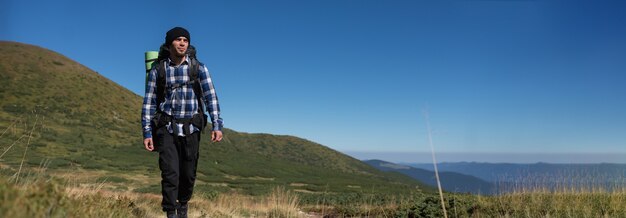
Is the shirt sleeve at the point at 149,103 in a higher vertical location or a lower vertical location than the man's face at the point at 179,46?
lower

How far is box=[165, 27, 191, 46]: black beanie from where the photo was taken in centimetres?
552

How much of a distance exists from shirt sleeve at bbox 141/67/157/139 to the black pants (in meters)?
0.16

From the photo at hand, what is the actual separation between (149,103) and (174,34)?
883mm

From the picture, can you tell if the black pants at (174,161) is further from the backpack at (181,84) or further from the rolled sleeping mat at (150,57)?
the rolled sleeping mat at (150,57)

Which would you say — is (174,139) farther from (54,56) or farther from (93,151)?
(54,56)

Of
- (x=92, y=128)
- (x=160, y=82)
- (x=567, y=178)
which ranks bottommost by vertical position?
(x=567, y=178)

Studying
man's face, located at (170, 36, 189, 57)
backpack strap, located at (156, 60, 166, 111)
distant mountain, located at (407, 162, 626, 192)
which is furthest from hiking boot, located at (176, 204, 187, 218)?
distant mountain, located at (407, 162, 626, 192)

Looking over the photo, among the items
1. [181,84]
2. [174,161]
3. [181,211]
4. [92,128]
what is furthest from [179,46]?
[92,128]

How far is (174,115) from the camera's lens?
18.0ft

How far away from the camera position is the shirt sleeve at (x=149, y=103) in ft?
17.9

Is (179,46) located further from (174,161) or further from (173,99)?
(174,161)

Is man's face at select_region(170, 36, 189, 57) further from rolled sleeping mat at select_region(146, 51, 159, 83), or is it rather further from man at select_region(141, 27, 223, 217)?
rolled sleeping mat at select_region(146, 51, 159, 83)

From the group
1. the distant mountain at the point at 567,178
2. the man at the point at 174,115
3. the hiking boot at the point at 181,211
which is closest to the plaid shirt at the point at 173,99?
the man at the point at 174,115

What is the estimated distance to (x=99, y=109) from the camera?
65375mm
